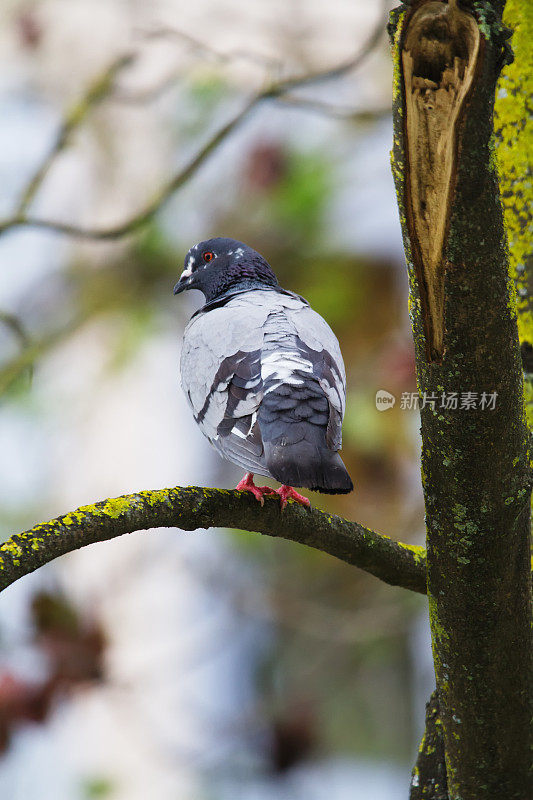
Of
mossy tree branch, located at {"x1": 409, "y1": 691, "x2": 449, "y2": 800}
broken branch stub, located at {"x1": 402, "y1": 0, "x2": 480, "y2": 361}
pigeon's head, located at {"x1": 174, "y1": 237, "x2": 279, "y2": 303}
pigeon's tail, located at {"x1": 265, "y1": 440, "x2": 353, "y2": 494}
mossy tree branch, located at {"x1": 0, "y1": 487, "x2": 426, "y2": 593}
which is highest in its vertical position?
pigeon's head, located at {"x1": 174, "y1": 237, "x2": 279, "y2": 303}

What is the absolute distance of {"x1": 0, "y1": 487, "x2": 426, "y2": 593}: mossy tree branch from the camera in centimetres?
153

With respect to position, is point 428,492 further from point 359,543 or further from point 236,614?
point 236,614

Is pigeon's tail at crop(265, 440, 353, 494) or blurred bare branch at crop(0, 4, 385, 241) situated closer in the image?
pigeon's tail at crop(265, 440, 353, 494)

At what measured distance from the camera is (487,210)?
1554mm

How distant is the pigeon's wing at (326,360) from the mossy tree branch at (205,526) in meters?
0.24

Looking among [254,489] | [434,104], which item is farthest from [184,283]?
[434,104]

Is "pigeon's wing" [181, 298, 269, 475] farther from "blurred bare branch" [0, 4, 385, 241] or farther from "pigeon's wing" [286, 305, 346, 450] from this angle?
"blurred bare branch" [0, 4, 385, 241]

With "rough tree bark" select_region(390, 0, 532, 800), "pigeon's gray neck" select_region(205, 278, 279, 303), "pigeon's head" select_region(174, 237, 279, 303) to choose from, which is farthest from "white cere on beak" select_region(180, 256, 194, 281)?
"rough tree bark" select_region(390, 0, 532, 800)

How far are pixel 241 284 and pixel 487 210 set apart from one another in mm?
2096

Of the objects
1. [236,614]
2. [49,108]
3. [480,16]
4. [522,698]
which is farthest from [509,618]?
[49,108]

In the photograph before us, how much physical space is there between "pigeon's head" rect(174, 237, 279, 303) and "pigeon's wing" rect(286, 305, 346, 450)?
671 mm

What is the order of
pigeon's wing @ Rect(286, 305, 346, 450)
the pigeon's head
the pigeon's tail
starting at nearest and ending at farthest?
the pigeon's tail → pigeon's wing @ Rect(286, 305, 346, 450) → the pigeon's head

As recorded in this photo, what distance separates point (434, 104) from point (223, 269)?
7.44ft

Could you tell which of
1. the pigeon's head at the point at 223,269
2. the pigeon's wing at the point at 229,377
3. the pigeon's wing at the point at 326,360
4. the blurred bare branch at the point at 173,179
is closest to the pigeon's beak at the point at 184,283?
the pigeon's head at the point at 223,269
